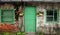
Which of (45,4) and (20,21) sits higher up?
(45,4)

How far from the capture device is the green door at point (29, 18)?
1967 cm

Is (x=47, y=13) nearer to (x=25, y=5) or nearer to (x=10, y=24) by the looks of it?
(x=25, y=5)

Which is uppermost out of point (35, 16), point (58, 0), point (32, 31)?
point (58, 0)

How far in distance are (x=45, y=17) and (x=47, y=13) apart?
0.38 m

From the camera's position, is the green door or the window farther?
the window

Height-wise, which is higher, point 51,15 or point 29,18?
point 51,15

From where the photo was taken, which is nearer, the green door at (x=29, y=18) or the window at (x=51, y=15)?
the green door at (x=29, y=18)

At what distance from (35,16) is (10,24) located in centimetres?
213

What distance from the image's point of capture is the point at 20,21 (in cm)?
1964

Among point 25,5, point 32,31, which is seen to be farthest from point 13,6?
point 32,31

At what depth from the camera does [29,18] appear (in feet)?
64.6

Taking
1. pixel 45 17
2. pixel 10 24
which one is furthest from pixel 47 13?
pixel 10 24

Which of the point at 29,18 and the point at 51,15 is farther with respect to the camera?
the point at 51,15

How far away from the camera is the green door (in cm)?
1967
